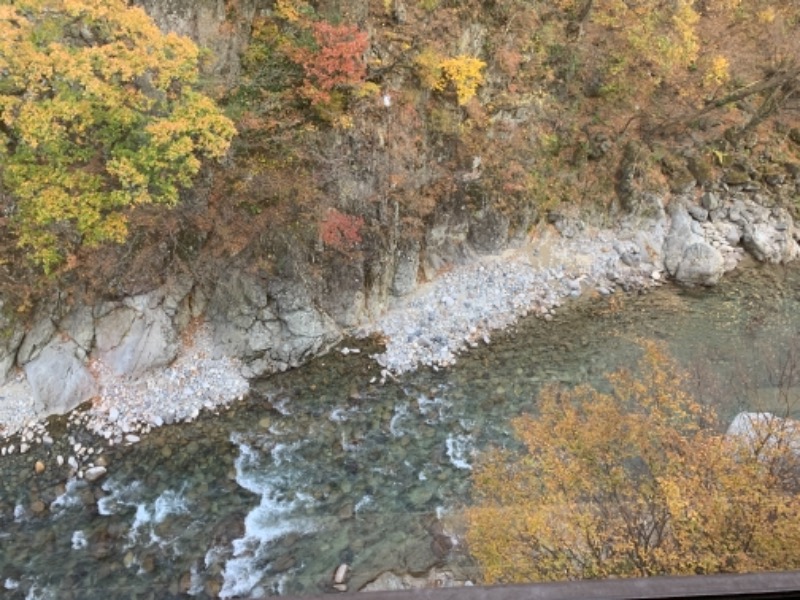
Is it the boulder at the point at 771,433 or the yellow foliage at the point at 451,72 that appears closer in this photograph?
the boulder at the point at 771,433

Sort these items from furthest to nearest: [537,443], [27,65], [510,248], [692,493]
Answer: [510,248] < [537,443] < [27,65] < [692,493]

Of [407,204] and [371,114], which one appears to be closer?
[371,114]

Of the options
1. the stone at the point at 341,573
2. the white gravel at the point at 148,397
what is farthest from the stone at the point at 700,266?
the white gravel at the point at 148,397

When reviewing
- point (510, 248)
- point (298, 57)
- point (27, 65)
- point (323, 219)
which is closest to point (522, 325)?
point (510, 248)

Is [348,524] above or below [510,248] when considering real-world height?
below

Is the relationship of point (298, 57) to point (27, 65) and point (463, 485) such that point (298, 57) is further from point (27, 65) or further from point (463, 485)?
point (463, 485)

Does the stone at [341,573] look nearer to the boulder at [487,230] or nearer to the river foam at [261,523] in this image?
the river foam at [261,523]

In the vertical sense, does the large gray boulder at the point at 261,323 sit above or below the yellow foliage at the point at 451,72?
below
